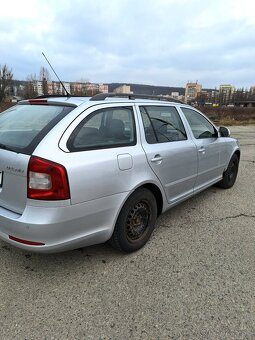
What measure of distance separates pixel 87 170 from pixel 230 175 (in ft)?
12.1

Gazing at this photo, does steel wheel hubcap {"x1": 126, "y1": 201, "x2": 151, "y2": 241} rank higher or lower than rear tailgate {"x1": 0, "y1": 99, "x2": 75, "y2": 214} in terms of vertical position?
lower

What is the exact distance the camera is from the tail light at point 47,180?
7.41 ft

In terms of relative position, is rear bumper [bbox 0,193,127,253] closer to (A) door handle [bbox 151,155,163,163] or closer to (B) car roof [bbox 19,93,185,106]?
(A) door handle [bbox 151,155,163,163]

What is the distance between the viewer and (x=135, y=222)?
10.1 feet

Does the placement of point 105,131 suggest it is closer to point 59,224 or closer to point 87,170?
point 87,170

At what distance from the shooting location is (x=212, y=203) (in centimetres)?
459

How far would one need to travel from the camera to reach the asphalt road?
2.11 meters

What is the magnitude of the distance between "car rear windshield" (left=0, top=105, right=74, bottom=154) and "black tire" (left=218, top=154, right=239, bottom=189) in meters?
3.46

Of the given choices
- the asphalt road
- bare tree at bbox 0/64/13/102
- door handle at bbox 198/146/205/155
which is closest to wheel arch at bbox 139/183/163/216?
the asphalt road

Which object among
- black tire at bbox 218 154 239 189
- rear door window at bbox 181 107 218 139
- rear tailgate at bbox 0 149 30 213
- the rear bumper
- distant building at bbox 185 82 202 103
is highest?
distant building at bbox 185 82 202 103

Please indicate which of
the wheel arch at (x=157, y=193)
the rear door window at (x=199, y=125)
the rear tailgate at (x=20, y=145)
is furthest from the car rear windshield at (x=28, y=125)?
the rear door window at (x=199, y=125)

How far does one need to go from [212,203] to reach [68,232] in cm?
284

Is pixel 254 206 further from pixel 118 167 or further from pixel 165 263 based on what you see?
pixel 118 167

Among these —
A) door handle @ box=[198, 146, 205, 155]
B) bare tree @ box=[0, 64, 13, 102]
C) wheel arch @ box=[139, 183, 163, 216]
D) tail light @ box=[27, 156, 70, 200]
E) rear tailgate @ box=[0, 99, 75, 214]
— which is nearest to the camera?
tail light @ box=[27, 156, 70, 200]
